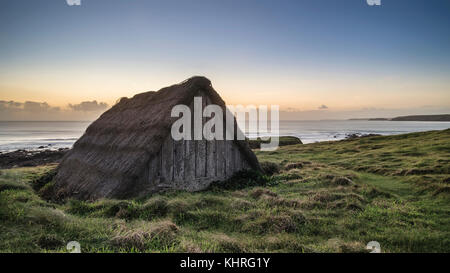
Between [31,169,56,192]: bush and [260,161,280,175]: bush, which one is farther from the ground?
[260,161,280,175]: bush

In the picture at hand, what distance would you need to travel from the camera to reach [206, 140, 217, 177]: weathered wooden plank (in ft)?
31.6

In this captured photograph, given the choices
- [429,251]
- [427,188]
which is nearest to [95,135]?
[429,251]

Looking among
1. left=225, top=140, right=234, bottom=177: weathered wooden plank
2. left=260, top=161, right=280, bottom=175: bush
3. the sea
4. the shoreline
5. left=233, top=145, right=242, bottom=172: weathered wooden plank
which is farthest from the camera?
the sea

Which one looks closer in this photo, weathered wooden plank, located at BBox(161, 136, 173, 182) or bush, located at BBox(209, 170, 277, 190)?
weathered wooden plank, located at BBox(161, 136, 173, 182)

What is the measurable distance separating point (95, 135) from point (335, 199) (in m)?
12.0

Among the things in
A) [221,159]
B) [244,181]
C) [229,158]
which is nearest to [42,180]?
[221,159]

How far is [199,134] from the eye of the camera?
9492 mm

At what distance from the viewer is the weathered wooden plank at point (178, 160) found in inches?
349

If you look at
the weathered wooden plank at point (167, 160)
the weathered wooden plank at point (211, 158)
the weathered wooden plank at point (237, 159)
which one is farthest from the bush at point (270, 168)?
the weathered wooden plank at point (167, 160)

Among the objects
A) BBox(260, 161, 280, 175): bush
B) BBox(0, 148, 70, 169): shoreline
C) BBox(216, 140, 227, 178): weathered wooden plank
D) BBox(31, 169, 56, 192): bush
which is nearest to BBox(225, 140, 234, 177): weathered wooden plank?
BBox(216, 140, 227, 178): weathered wooden plank

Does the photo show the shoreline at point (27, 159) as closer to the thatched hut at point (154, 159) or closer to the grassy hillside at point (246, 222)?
the thatched hut at point (154, 159)

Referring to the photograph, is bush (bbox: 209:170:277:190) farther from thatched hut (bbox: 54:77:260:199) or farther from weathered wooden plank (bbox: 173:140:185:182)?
weathered wooden plank (bbox: 173:140:185:182)

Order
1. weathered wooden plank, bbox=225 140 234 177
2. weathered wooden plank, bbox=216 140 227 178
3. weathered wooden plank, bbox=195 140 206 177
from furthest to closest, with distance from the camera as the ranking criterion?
weathered wooden plank, bbox=225 140 234 177, weathered wooden plank, bbox=216 140 227 178, weathered wooden plank, bbox=195 140 206 177
